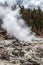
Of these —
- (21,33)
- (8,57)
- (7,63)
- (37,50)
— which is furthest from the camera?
(21,33)

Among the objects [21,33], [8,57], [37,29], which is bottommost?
[37,29]

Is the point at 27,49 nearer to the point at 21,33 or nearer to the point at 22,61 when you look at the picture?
the point at 22,61

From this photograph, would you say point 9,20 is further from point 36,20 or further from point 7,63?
point 36,20

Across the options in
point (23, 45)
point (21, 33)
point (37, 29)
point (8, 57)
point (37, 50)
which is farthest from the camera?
point (37, 29)

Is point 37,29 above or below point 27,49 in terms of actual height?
below

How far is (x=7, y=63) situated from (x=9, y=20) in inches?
658

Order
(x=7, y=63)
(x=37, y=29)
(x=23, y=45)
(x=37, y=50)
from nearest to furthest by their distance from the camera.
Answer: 1. (x=7, y=63)
2. (x=37, y=50)
3. (x=23, y=45)
4. (x=37, y=29)

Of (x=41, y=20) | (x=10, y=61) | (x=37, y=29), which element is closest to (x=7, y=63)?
(x=10, y=61)

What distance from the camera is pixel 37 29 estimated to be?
61.4 metres

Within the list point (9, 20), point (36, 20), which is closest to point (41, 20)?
point (36, 20)

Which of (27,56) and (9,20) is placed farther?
(9,20)

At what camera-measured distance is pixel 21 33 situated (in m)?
35.3

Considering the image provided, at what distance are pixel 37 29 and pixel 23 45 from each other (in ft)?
105

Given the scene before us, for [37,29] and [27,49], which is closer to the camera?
[27,49]
